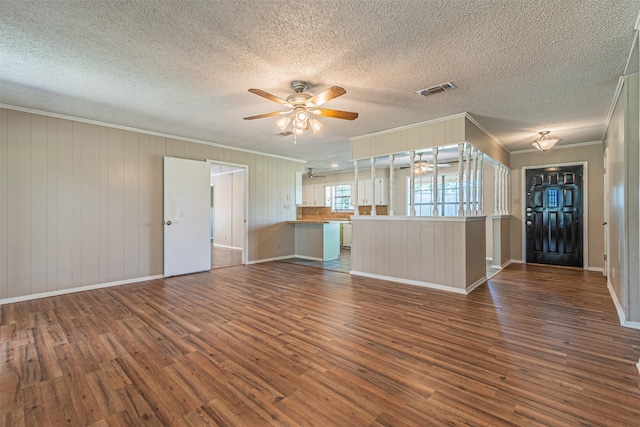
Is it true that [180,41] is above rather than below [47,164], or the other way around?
above

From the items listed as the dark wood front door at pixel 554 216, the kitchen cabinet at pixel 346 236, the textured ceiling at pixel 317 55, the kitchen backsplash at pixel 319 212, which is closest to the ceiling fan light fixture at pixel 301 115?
the textured ceiling at pixel 317 55

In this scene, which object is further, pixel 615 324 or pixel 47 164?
pixel 47 164

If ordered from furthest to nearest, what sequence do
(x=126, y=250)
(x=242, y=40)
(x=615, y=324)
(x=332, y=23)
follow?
(x=126, y=250)
(x=615, y=324)
(x=242, y=40)
(x=332, y=23)

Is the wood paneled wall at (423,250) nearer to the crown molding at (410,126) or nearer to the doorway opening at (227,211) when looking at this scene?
the crown molding at (410,126)

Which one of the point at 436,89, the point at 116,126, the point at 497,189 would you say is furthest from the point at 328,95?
the point at 497,189

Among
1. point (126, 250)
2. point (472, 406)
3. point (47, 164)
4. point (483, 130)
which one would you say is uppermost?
point (483, 130)

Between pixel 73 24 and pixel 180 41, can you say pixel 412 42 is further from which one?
pixel 73 24

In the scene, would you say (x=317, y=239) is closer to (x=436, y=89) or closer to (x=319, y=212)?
(x=319, y=212)

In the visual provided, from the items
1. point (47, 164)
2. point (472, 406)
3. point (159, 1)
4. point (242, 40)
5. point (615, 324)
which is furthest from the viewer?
point (47, 164)

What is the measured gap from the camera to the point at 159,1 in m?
1.94

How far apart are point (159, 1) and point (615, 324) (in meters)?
4.83

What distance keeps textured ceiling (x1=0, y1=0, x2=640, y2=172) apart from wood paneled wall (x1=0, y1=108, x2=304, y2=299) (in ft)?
1.45

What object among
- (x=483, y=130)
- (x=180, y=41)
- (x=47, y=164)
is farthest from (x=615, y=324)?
(x=47, y=164)

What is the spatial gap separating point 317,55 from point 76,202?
4080 mm
